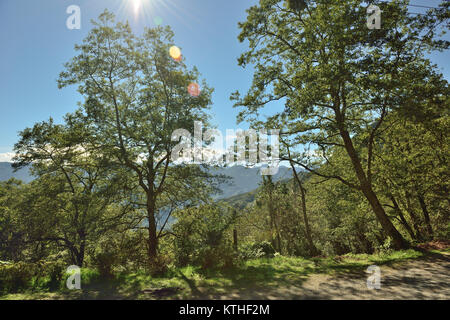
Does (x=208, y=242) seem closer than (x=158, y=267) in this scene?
No

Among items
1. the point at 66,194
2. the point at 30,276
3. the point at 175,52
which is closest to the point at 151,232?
the point at 30,276

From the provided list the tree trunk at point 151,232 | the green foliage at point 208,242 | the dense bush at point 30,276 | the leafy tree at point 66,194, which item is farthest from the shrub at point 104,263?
the tree trunk at point 151,232

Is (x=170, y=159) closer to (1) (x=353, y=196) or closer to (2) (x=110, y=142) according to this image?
(2) (x=110, y=142)

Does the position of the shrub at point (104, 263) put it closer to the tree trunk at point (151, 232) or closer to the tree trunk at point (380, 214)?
the tree trunk at point (151, 232)

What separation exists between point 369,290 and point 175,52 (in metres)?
15.2

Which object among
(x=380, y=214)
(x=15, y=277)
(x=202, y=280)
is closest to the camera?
(x=202, y=280)

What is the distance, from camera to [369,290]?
5660 mm

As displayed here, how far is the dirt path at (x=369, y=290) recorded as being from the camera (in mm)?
5250

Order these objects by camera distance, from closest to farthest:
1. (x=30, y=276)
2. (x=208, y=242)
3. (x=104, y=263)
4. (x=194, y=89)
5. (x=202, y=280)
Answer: (x=202, y=280) < (x=30, y=276) < (x=104, y=263) < (x=208, y=242) < (x=194, y=89)

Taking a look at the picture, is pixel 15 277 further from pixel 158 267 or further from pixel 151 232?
pixel 151 232

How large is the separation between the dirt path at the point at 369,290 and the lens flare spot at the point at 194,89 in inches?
460

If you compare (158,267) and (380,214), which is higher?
(380,214)
